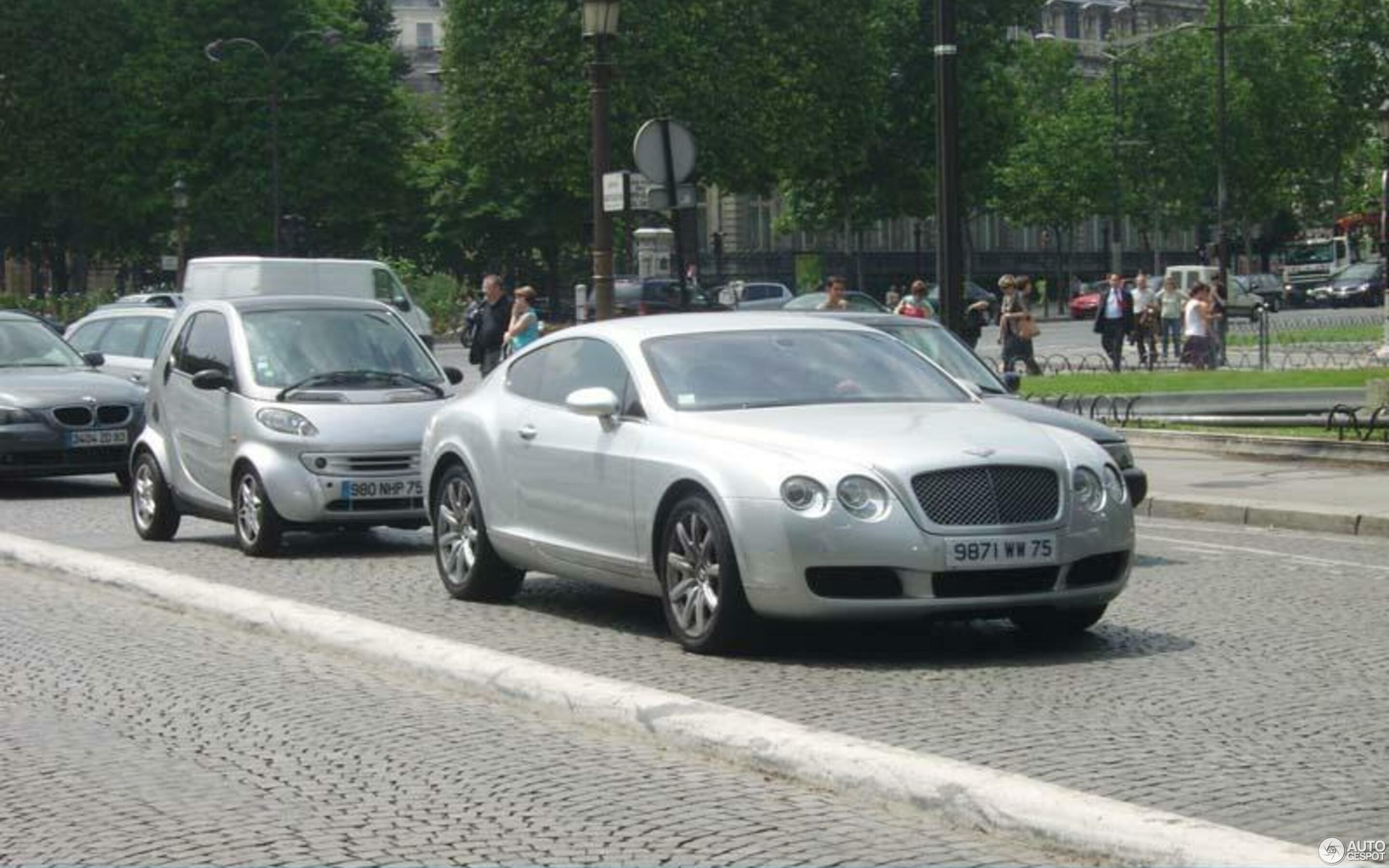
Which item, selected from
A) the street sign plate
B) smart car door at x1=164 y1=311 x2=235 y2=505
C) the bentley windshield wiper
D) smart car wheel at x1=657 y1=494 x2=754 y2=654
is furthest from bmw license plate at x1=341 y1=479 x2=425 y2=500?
the street sign plate

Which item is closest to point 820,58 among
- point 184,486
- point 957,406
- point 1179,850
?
point 184,486

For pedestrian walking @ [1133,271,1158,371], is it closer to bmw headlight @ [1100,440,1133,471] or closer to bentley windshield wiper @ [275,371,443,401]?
bentley windshield wiper @ [275,371,443,401]

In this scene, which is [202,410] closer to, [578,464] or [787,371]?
[578,464]

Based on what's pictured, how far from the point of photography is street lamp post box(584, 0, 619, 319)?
71.3ft

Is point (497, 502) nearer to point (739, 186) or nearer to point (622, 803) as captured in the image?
point (622, 803)

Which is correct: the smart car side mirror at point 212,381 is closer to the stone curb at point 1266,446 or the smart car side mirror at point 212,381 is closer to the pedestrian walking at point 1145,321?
the stone curb at point 1266,446

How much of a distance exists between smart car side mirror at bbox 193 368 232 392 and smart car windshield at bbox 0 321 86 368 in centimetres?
660

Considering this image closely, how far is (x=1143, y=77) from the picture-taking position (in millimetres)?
86188

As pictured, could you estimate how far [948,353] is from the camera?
589 inches

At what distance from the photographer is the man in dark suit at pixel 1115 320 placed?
4025cm

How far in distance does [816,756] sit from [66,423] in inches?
563

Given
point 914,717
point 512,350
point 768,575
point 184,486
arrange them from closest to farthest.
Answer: point 914,717 → point 768,575 → point 184,486 → point 512,350

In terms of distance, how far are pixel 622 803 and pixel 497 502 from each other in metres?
4.87
